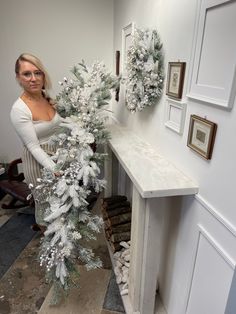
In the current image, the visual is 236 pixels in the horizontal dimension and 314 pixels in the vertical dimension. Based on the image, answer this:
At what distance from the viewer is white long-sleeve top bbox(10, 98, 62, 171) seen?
1.62m

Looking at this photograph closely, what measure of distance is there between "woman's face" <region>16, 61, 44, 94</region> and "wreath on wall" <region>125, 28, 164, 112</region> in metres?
0.67

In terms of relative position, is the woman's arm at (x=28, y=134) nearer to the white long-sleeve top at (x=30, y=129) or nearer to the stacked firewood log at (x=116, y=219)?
the white long-sleeve top at (x=30, y=129)

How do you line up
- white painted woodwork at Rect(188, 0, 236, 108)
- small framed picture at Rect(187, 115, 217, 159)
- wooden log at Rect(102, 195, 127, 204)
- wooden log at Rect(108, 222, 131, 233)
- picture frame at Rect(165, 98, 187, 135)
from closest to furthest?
white painted woodwork at Rect(188, 0, 236, 108) < small framed picture at Rect(187, 115, 217, 159) < picture frame at Rect(165, 98, 187, 135) < wooden log at Rect(108, 222, 131, 233) < wooden log at Rect(102, 195, 127, 204)

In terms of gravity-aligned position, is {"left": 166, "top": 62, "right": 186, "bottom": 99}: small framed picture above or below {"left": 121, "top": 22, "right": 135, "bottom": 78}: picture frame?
below

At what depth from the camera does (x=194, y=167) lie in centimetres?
113

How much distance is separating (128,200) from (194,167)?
130cm

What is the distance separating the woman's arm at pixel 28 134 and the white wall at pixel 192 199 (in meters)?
0.75

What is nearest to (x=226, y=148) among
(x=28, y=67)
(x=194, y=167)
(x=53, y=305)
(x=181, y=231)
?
(x=194, y=167)

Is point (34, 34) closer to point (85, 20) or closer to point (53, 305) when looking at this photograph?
point (85, 20)

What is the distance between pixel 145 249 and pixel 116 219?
0.81 metres

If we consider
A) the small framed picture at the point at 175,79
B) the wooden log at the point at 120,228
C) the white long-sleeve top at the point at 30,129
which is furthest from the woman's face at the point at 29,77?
the wooden log at the point at 120,228

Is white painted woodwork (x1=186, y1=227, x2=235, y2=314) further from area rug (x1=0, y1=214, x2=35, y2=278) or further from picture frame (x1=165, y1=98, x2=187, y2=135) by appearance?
area rug (x1=0, y1=214, x2=35, y2=278)

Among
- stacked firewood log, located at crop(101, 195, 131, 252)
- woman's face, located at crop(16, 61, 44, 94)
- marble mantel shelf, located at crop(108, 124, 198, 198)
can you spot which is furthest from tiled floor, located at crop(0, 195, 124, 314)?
woman's face, located at crop(16, 61, 44, 94)

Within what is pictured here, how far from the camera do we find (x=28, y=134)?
1.64m
